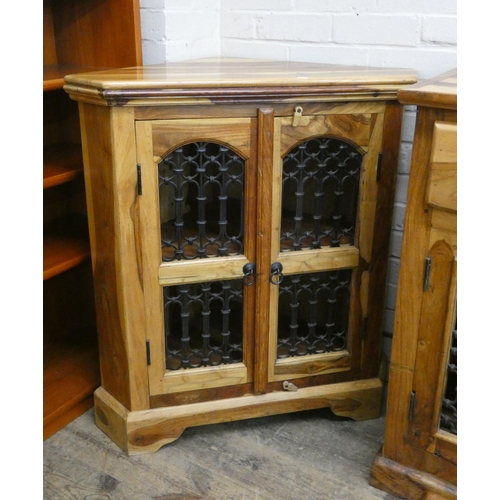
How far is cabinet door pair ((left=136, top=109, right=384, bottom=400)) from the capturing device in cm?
143

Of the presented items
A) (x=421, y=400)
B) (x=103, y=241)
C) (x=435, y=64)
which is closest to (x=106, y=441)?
(x=103, y=241)

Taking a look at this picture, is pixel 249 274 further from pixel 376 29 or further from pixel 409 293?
pixel 376 29

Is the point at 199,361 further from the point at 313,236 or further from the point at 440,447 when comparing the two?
the point at 440,447

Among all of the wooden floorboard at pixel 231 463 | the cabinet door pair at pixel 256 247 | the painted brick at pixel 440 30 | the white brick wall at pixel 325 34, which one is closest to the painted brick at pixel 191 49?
the white brick wall at pixel 325 34

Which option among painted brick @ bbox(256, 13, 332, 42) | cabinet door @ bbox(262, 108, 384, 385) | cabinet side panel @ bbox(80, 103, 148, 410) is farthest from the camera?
painted brick @ bbox(256, 13, 332, 42)

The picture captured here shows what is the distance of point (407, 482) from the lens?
146 centimetres

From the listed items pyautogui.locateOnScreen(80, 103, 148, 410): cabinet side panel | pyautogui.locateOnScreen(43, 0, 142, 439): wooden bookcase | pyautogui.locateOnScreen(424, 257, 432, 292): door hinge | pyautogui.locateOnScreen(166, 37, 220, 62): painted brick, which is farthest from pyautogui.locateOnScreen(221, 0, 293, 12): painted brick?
pyautogui.locateOnScreen(424, 257, 432, 292): door hinge

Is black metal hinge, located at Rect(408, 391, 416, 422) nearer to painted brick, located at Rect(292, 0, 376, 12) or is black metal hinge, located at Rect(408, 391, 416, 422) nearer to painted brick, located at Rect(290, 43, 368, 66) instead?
painted brick, located at Rect(290, 43, 368, 66)

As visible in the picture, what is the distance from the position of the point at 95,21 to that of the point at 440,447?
1.52 metres

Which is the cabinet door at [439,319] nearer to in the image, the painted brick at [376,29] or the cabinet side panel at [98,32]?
the painted brick at [376,29]

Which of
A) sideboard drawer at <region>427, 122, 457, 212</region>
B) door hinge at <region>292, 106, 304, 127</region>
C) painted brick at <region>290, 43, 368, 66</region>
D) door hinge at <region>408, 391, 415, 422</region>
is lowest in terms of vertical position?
door hinge at <region>408, 391, 415, 422</region>

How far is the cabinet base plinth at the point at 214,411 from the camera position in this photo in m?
1.61

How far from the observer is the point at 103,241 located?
1.51 metres

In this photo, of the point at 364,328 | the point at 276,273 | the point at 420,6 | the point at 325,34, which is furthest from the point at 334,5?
the point at 364,328
